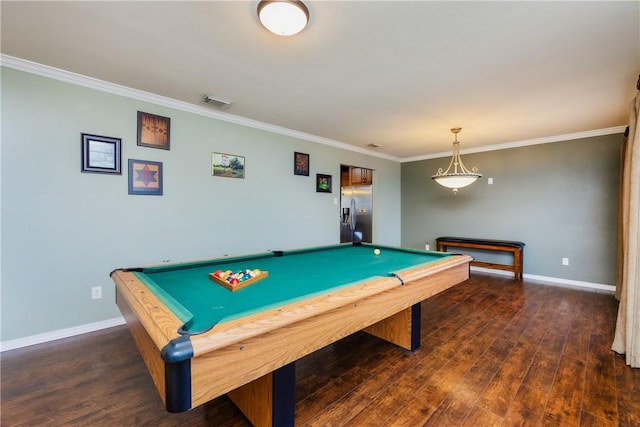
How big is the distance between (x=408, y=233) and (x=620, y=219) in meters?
3.17

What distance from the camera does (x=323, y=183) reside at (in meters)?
4.43

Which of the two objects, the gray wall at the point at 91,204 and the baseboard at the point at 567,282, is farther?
the baseboard at the point at 567,282

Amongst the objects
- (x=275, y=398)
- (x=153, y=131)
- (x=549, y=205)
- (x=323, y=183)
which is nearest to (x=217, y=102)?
(x=153, y=131)

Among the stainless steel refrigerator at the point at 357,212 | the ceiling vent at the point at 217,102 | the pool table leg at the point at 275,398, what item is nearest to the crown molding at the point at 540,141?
the stainless steel refrigerator at the point at 357,212

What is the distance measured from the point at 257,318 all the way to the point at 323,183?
3540 mm

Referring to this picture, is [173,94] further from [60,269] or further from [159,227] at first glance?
[60,269]

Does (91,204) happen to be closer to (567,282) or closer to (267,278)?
(267,278)

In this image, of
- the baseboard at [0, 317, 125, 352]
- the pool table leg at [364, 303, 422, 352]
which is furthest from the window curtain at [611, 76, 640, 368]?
the baseboard at [0, 317, 125, 352]

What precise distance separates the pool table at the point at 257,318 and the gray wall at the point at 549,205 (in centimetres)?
311

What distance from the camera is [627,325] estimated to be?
79.7 inches

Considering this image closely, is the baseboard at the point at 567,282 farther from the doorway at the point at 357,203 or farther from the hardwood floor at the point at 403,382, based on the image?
the doorway at the point at 357,203

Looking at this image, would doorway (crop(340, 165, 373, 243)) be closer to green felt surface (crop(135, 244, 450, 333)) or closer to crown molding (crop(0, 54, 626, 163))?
crown molding (crop(0, 54, 626, 163))

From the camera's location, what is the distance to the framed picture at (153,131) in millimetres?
2729

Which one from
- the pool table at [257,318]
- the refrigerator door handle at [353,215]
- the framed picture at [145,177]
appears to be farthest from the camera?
the refrigerator door handle at [353,215]
